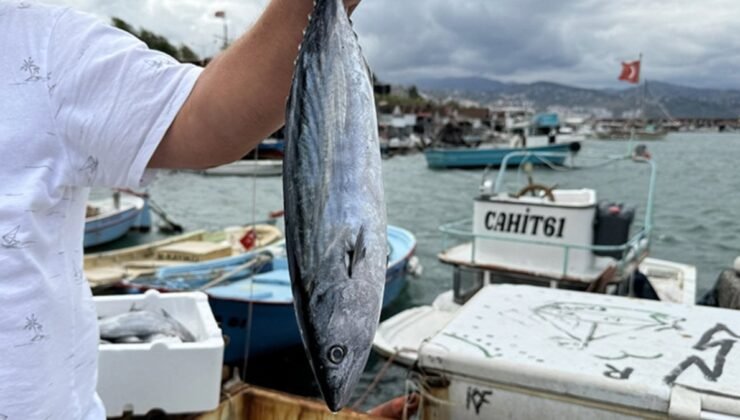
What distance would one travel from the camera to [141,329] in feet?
9.35

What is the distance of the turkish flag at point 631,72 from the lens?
14.4 meters

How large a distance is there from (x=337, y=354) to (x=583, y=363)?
6.25 feet

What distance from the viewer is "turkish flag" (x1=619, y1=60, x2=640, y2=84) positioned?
14409 mm

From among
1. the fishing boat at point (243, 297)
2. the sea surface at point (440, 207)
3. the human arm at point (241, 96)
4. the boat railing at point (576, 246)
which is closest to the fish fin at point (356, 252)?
the human arm at point (241, 96)

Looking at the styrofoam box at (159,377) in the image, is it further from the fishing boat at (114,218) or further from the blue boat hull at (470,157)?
the blue boat hull at (470,157)

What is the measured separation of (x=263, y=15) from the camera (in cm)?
100

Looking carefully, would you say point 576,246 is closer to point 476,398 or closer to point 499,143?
point 476,398

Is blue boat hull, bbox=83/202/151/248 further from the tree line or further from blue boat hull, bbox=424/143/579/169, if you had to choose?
blue boat hull, bbox=424/143/579/169

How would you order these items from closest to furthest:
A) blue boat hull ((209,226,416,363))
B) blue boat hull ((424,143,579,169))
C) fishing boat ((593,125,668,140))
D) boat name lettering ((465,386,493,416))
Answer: boat name lettering ((465,386,493,416)) < blue boat hull ((209,226,416,363)) < blue boat hull ((424,143,579,169)) < fishing boat ((593,125,668,140))

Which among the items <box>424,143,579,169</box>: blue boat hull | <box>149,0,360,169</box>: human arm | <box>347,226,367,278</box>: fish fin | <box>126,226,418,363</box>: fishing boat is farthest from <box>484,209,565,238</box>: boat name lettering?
<box>424,143,579,169</box>: blue boat hull

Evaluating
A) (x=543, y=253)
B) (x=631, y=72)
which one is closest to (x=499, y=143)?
(x=631, y=72)

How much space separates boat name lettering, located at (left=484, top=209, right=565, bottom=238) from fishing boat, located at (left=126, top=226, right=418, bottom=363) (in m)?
1.43

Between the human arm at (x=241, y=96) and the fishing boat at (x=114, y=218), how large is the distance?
14.6 metres

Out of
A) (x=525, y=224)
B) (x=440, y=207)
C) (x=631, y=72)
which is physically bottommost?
(x=440, y=207)
